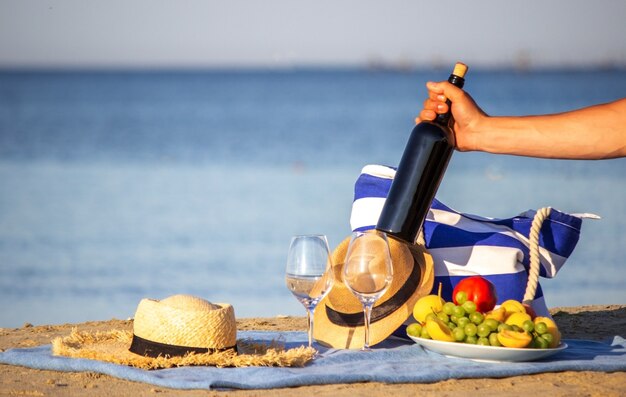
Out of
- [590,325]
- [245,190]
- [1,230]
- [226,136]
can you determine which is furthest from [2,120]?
[590,325]

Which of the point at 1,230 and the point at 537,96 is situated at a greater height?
the point at 537,96

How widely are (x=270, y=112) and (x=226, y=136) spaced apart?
55.0 ft

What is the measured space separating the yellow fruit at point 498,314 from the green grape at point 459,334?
0.13 metres

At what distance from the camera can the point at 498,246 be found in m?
4.88

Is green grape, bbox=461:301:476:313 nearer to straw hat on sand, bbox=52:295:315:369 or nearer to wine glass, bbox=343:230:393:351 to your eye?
wine glass, bbox=343:230:393:351

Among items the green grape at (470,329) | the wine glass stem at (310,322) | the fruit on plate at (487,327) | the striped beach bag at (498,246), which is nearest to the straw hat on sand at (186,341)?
the wine glass stem at (310,322)

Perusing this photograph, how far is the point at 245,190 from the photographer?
1803 centimetres

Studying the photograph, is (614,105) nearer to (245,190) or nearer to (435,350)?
(435,350)

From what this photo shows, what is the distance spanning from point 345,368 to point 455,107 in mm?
1249

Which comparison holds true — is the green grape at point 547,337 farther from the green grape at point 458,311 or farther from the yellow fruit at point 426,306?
the yellow fruit at point 426,306

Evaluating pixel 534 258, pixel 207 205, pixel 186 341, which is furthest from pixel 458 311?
pixel 207 205

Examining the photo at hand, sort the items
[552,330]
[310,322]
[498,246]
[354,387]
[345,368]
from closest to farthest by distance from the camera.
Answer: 1. [354,387]
2. [345,368]
3. [552,330]
4. [310,322]
5. [498,246]

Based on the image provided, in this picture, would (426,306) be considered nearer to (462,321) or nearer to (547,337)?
(462,321)

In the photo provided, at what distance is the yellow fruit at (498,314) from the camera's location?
422cm
